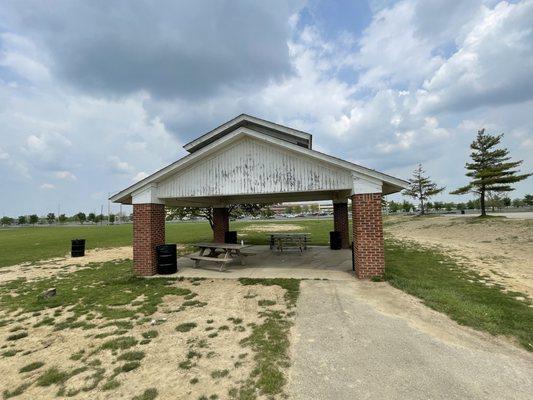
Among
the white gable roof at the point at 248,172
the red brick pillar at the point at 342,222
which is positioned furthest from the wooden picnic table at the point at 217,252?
the red brick pillar at the point at 342,222

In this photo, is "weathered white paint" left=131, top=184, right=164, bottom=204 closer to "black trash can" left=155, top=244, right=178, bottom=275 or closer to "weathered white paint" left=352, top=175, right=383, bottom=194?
"black trash can" left=155, top=244, right=178, bottom=275

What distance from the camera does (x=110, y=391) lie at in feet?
11.2

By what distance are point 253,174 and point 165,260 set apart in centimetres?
419

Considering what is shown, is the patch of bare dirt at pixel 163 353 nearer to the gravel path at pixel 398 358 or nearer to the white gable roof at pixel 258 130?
the gravel path at pixel 398 358

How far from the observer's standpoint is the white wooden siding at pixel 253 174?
29.0 ft

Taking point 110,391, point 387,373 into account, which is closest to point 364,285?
point 387,373

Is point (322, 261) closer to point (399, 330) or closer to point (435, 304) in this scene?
point (435, 304)

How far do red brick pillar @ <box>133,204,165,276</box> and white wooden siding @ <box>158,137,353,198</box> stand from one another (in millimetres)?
782

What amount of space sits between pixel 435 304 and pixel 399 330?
5.82ft

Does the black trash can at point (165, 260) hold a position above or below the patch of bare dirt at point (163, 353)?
above

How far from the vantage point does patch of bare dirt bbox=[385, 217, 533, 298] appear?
29.1ft

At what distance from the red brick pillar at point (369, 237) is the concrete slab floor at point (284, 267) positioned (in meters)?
0.62

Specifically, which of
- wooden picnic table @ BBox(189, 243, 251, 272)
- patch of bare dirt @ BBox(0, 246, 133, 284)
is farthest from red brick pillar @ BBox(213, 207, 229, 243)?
patch of bare dirt @ BBox(0, 246, 133, 284)

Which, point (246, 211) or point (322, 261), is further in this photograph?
point (246, 211)
